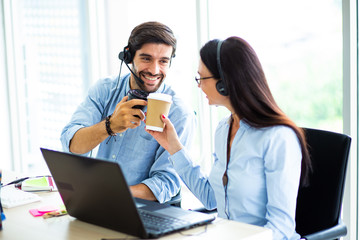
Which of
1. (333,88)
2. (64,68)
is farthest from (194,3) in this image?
(64,68)

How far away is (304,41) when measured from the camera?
269 cm

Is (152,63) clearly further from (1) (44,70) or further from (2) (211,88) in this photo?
(1) (44,70)

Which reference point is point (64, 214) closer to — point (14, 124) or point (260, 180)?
point (260, 180)

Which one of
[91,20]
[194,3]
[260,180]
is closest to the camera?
[260,180]

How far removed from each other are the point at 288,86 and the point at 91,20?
1953mm

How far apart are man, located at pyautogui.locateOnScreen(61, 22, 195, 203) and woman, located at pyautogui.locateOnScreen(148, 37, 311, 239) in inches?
14.6

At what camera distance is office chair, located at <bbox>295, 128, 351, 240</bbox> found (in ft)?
5.29

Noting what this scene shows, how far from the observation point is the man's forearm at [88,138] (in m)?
2.02

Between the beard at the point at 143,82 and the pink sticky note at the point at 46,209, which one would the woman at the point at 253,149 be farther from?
the pink sticky note at the point at 46,209

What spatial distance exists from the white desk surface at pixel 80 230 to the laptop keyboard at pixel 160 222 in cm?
2

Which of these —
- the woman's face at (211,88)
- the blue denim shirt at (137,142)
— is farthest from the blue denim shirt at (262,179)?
the blue denim shirt at (137,142)

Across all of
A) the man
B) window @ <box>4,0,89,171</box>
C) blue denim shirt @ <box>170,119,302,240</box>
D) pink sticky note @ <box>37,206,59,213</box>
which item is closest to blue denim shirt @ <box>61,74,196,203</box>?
the man

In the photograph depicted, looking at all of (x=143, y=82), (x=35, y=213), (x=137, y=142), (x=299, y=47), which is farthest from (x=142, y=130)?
(x=299, y=47)

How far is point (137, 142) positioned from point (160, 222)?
803 mm
